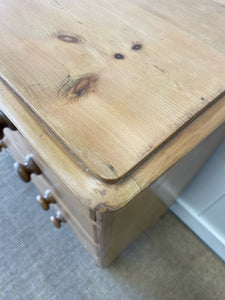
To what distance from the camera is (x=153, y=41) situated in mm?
366

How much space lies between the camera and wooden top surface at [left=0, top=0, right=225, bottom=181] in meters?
0.27

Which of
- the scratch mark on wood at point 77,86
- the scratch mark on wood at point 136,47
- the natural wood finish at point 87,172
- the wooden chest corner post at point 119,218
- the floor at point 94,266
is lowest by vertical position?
the floor at point 94,266

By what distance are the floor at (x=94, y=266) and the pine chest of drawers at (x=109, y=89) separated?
0.52 metres

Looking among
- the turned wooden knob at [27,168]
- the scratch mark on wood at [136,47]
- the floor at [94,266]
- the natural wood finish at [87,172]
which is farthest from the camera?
the floor at [94,266]

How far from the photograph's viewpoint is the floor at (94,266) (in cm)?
79

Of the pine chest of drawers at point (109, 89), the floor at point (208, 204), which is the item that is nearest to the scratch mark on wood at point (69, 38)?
the pine chest of drawers at point (109, 89)

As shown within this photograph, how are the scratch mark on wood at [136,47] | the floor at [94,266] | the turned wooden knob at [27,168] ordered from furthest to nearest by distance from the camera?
the floor at [94,266]
the turned wooden knob at [27,168]
the scratch mark on wood at [136,47]

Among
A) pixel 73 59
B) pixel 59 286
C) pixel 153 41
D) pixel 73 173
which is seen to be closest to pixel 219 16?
pixel 153 41

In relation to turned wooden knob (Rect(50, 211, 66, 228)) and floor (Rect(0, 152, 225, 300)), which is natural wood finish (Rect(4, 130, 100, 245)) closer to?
turned wooden knob (Rect(50, 211, 66, 228))

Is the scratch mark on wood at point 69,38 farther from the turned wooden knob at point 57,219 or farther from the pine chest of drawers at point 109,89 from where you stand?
the turned wooden knob at point 57,219

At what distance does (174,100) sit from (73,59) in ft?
0.51

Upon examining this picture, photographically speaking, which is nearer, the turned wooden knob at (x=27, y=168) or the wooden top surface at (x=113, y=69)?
the wooden top surface at (x=113, y=69)

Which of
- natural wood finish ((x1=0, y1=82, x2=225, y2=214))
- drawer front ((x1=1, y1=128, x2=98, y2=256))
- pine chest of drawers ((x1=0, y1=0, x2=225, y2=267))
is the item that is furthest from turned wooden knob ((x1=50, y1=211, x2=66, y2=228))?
natural wood finish ((x1=0, y1=82, x2=225, y2=214))

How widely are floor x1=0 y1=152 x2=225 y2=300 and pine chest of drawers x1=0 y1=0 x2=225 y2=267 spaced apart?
0.52 m
